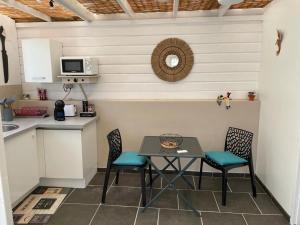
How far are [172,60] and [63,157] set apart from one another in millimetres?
2106

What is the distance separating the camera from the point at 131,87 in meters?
3.75

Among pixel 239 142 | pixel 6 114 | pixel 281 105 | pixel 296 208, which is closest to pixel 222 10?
pixel 281 105

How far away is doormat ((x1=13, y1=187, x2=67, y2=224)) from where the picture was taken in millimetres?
2607

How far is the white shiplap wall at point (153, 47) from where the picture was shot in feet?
11.5

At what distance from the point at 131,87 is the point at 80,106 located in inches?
34.1

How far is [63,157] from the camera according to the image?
3.17m

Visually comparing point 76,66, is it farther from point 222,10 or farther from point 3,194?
point 222,10

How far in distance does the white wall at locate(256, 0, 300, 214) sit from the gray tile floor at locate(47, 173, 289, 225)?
0.97 ft

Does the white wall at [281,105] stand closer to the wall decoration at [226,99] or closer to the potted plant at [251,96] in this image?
the potted plant at [251,96]

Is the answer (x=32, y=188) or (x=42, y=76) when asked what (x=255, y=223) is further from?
(x=42, y=76)

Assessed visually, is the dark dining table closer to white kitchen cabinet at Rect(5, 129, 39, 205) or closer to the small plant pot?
white kitchen cabinet at Rect(5, 129, 39, 205)

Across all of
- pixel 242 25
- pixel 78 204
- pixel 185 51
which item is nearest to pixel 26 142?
pixel 78 204

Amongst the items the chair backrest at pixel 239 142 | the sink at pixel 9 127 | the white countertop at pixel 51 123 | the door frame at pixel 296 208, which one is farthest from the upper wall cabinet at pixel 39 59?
the door frame at pixel 296 208

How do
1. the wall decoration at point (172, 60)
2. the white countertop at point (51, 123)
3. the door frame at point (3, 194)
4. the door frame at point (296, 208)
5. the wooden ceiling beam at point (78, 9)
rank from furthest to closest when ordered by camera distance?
1. the wall decoration at point (172, 60)
2. the white countertop at point (51, 123)
3. the wooden ceiling beam at point (78, 9)
4. the door frame at point (296, 208)
5. the door frame at point (3, 194)
